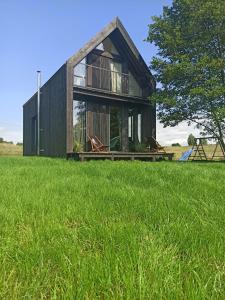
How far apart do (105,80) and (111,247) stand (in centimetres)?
1400

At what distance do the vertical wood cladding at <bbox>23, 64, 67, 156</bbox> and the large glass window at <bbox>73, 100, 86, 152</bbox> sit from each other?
81 cm

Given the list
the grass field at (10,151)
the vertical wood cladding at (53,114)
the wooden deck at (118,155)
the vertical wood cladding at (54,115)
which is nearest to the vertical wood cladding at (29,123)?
the vertical wood cladding at (53,114)

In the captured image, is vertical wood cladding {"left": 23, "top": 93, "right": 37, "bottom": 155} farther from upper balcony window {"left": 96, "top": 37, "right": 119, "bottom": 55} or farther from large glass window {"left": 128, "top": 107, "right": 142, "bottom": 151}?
large glass window {"left": 128, "top": 107, "right": 142, "bottom": 151}

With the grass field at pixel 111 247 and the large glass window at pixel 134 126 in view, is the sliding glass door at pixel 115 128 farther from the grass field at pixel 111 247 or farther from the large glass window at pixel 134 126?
the grass field at pixel 111 247

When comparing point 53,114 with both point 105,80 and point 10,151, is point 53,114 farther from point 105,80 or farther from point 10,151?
point 10,151

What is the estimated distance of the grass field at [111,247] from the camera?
51.0 inches

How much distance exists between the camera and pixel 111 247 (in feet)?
5.66

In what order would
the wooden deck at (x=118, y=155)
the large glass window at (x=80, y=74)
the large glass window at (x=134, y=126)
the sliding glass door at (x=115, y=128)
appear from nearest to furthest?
the wooden deck at (x=118, y=155), the large glass window at (x=80, y=74), the sliding glass door at (x=115, y=128), the large glass window at (x=134, y=126)

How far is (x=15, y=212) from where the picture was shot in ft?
8.36

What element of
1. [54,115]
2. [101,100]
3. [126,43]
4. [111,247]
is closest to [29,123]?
[54,115]

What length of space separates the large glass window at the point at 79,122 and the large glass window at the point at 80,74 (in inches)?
38.7

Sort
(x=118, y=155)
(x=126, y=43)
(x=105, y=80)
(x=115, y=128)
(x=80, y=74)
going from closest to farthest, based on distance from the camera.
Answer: (x=118, y=155) → (x=80, y=74) → (x=105, y=80) → (x=126, y=43) → (x=115, y=128)

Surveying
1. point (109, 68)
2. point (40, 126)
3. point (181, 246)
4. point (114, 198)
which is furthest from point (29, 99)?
point (181, 246)

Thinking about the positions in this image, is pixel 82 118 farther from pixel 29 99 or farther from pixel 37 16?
pixel 29 99
